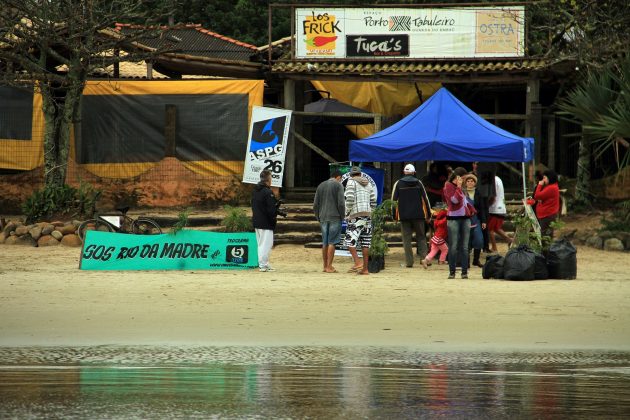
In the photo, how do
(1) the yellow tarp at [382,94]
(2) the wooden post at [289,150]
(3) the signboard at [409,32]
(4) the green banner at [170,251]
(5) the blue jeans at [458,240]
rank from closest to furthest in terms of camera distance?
(5) the blue jeans at [458,240] < (4) the green banner at [170,251] < (3) the signboard at [409,32] < (2) the wooden post at [289,150] < (1) the yellow tarp at [382,94]

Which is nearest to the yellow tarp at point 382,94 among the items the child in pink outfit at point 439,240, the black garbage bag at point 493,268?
the child in pink outfit at point 439,240

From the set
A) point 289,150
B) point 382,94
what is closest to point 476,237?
point 289,150

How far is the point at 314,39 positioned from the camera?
71.7 ft

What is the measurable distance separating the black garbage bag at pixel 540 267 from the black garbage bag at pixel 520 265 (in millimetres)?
55

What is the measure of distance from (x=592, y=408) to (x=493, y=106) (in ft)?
60.2

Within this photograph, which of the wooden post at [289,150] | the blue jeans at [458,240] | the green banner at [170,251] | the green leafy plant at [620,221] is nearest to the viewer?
the blue jeans at [458,240]

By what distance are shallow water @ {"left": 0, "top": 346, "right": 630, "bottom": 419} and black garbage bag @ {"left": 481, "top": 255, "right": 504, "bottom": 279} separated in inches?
193

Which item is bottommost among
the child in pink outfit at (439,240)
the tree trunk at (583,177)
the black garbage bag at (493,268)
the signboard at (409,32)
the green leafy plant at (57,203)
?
the black garbage bag at (493,268)

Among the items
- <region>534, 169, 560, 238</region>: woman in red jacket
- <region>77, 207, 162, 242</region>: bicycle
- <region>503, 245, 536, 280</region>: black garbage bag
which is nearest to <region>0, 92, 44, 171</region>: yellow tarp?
<region>77, 207, 162, 242</region>: bicycle

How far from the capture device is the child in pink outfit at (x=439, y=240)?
1652 centimetres

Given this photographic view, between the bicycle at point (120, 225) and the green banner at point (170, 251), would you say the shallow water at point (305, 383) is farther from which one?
the bicycle at point (120, 225)

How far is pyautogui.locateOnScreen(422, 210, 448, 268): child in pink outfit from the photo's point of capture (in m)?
16.5

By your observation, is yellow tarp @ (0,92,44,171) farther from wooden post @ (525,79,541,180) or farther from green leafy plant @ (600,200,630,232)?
green leafy plant @ (600,200,630,232)

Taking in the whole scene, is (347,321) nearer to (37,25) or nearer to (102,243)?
(102,243)
